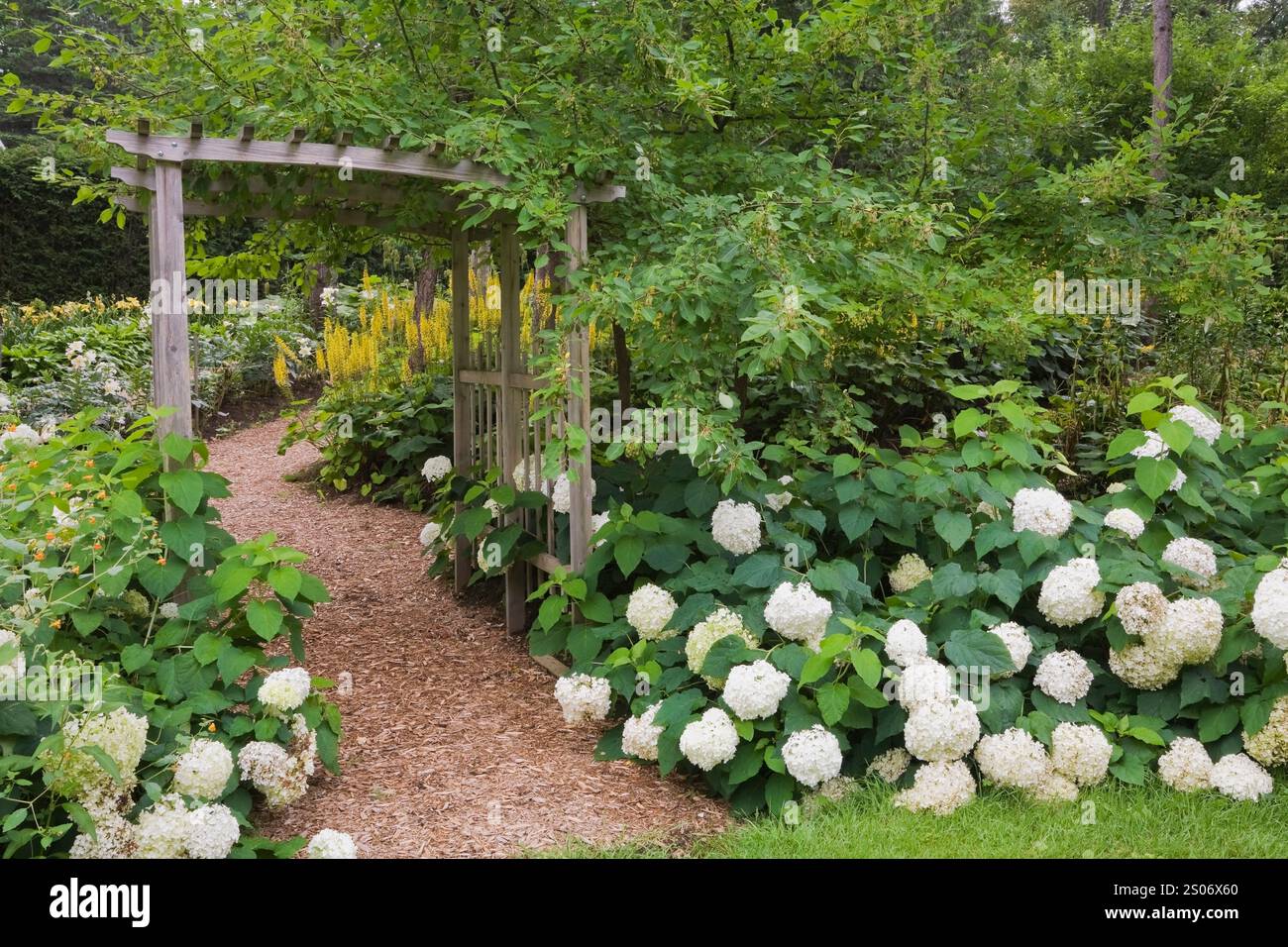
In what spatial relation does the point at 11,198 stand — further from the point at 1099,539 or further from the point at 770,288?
the point at 1099,539

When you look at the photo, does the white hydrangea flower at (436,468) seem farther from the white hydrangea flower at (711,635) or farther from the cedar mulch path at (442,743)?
the white hydrangea flower at (711,635)

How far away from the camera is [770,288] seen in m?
3.44

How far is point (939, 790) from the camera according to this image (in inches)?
123

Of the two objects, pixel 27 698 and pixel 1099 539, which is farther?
pixel 1099 539

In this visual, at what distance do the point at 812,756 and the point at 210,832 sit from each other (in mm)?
1675

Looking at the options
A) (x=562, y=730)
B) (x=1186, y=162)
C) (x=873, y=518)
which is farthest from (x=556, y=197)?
(x=1186, y=162)

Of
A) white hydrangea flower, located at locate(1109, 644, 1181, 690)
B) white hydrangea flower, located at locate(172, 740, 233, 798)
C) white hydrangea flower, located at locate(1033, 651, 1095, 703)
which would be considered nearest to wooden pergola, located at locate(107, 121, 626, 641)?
white hydrangea flower, located at locate(172, 740, 233, 798)

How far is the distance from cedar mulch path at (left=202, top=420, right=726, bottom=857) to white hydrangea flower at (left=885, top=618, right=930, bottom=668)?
76cm

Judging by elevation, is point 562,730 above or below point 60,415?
below

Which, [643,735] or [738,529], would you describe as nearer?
[643,735]

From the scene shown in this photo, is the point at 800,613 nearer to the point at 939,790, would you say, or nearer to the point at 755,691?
the point at 755,691

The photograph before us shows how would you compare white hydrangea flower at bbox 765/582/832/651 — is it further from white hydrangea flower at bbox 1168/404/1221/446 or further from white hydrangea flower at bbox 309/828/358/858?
white hydrangea flower at bbox 1168/404/1221/446

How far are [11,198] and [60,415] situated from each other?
703 centimetres

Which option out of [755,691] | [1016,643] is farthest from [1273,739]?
[755,691]
